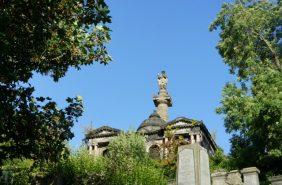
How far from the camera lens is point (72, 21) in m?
13.7

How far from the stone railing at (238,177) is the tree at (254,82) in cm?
473

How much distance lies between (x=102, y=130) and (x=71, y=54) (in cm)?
3280

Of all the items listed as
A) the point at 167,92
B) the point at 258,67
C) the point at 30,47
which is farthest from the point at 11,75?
the point at 167,92

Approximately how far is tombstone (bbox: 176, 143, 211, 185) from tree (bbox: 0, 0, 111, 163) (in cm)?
396

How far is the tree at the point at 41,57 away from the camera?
12734 mm

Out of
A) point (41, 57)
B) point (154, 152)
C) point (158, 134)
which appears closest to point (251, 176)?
point (41, 57)

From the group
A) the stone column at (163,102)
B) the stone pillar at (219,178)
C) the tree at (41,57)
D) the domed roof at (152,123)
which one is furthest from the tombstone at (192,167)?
the stone column at (163,102)

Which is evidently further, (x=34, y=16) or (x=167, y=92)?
(x=167, y=92)

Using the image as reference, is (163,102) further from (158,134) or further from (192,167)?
(192,167)

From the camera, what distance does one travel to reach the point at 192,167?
1272 cm

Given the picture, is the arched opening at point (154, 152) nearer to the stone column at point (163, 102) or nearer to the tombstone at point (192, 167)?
the stone column at point (163, 102)

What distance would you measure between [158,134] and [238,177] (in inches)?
937

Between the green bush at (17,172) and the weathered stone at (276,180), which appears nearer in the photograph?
the weathered stone at (276,180)

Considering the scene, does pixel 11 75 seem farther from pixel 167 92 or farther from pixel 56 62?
pixel 167 92
